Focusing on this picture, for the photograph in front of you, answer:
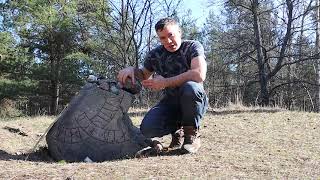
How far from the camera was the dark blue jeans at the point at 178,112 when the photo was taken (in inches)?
131

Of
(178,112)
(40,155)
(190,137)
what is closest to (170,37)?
(178,112)

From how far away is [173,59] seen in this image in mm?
3559

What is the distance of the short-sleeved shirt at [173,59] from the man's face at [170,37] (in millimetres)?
65

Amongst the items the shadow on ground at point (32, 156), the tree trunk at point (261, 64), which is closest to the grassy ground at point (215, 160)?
the shadow on ground at point (32, 156)

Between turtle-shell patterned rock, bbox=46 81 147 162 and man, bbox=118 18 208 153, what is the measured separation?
0.51ft

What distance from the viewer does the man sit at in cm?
332

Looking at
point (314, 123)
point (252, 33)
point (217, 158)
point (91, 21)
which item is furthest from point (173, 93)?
point (91, 21)

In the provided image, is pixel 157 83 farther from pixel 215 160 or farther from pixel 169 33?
pixel 215 160

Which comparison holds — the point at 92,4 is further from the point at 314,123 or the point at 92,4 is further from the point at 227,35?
the point at 314,123

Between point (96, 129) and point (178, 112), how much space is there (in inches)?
26.7

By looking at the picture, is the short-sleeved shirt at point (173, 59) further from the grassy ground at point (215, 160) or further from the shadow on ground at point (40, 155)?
the grassy ground at point (215, 160)

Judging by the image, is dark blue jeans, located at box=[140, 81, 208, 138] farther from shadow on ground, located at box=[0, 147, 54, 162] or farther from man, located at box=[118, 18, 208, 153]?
shadow on ground, located at box=[0, 147, 54, 162]

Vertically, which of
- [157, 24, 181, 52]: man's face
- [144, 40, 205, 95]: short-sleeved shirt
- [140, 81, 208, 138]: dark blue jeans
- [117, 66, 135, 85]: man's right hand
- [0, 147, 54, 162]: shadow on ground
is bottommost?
[0, 147, 54, 162]: shadow on ground

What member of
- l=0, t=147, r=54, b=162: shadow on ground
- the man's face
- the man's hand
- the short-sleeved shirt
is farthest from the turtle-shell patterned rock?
the man's face
